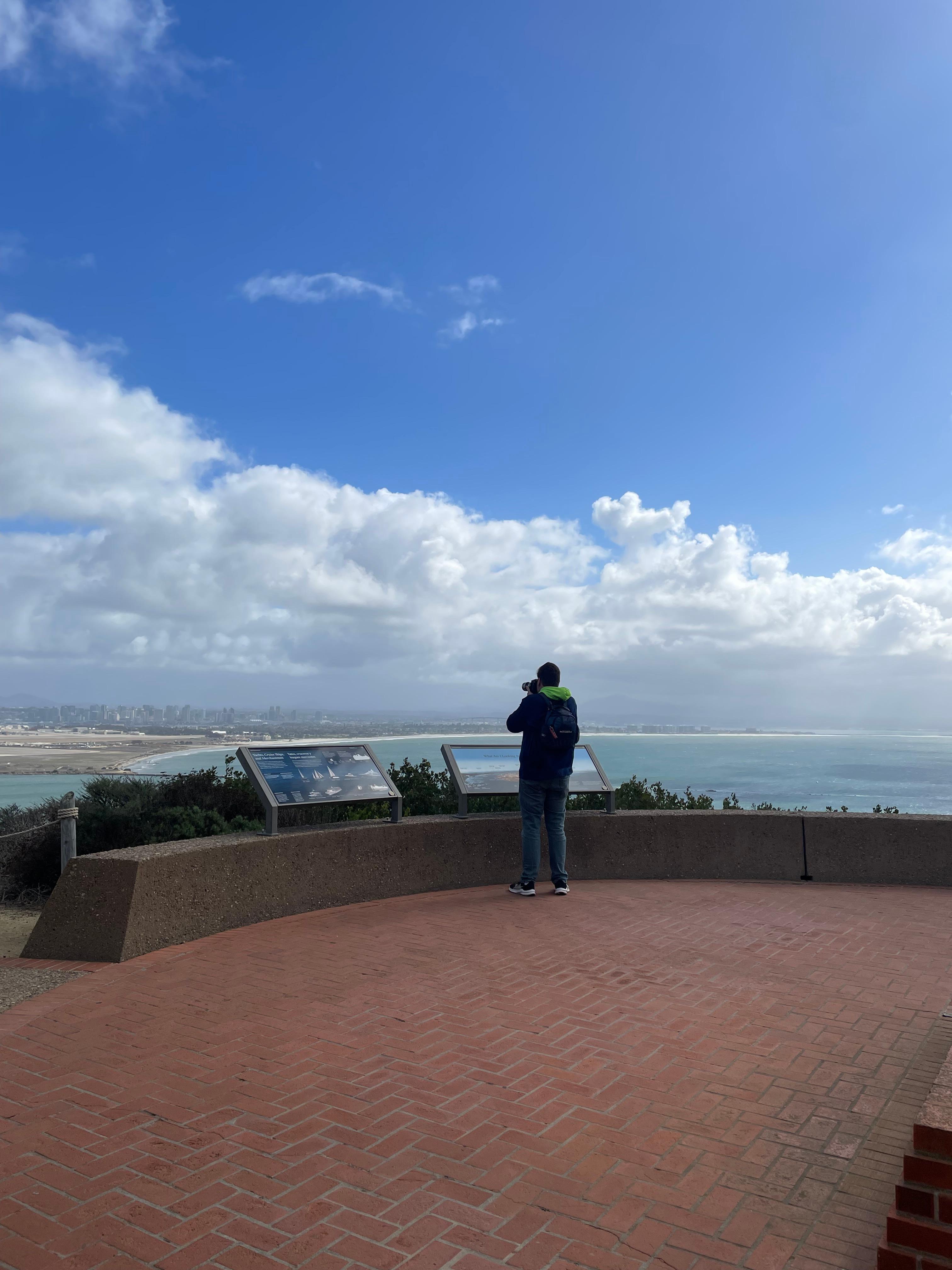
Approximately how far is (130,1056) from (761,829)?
6702 mm

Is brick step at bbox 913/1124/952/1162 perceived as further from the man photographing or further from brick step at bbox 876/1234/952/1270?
the man photographing

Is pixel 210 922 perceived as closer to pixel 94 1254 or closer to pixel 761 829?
pixel 94 1254

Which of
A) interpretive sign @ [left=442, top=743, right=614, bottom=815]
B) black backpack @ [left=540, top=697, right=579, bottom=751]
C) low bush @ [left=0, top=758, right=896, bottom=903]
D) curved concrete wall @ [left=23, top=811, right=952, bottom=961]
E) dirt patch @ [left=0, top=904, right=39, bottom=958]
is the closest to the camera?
curved concrete wall @ [left=23, top=811, right=952, bottom=961]

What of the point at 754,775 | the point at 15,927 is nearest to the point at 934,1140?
the point at 15,927

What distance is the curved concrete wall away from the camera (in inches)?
222

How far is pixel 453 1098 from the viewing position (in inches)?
138

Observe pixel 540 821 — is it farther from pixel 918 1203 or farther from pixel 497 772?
pixel 918 1203

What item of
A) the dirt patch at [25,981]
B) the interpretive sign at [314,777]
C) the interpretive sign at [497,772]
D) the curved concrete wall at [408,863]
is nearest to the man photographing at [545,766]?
the interpretive sign at [497,772]

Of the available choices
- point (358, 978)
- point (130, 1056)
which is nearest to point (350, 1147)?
point (130, 1056)

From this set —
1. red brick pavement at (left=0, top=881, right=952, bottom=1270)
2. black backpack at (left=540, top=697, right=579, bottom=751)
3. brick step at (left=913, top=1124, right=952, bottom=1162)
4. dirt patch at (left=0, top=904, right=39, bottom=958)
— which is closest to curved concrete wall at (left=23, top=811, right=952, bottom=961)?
red brick pavement at (left=0, top=881, right=952, bottom=1270)

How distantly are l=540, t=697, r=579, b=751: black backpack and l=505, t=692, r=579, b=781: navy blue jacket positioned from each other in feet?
0.09

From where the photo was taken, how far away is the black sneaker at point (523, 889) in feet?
24.9

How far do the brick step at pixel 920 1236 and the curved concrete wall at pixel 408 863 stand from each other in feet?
15.4

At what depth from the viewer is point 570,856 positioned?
28.2ft
